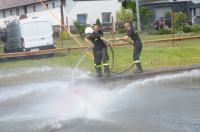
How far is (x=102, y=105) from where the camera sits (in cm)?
1194

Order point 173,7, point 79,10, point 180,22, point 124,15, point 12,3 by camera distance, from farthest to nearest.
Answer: point 12,3
point 173,7
point 79,10
point 124,15
point 180,22

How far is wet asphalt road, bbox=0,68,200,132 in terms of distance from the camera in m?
9.72

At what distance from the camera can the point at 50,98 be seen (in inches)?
541

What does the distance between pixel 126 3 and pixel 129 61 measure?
143ft

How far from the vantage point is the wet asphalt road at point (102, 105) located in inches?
383

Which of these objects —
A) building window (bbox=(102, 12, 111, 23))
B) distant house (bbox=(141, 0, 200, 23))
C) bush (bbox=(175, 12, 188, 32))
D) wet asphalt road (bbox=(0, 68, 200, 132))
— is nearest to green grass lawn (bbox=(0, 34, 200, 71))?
wet asphalt road (bbox=(0, 68, 200, 132))

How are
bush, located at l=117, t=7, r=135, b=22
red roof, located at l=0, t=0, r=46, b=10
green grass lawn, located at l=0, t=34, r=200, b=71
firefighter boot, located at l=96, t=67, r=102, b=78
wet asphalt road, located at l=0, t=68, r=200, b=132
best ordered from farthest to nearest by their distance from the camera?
1. red roof, located at l=0, t=0, r=46, b=10
2. bush, located at l=117, t=7, r=135, b=22
3. green grass lawn, located at l=0, t=34, r=200, b=71
4. firefighter boot, located at l=96, t=67, r=102, b=78
5. wet asphalt road, located at l=0, t=68, r=200, b=132

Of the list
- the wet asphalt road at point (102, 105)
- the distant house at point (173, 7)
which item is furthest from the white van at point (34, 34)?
the distant house at point (173, 7)

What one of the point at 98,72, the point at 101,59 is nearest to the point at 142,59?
the point at 101,59

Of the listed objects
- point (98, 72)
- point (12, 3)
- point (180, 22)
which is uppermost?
point (12, 3)

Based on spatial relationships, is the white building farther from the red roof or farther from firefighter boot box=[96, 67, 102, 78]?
firefighter boot box=[96, 67, 102, 78]

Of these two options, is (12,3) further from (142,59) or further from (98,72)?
(98,72)

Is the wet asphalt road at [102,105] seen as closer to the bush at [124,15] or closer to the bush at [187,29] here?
the bush at [187,29]

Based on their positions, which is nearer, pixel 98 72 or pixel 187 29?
pixel 98 72
